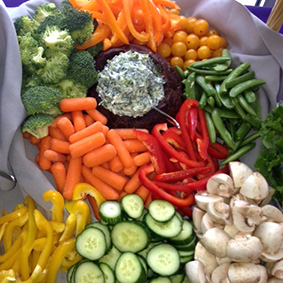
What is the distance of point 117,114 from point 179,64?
0.66 metres

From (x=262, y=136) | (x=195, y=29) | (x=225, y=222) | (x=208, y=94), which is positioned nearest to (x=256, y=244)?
(x=225, y=222)

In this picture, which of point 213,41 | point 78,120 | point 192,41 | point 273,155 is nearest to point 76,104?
point 78,120

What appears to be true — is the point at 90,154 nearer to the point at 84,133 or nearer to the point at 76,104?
the point at 84,133

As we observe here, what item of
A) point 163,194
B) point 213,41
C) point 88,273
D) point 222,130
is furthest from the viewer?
point 213,41

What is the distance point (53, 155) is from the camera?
100 inches

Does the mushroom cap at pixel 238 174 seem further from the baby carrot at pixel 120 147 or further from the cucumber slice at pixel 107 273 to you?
the cucumber slice at pixel 107 273

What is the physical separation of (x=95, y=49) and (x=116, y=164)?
0.84 m

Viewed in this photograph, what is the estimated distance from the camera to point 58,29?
263 centimetres

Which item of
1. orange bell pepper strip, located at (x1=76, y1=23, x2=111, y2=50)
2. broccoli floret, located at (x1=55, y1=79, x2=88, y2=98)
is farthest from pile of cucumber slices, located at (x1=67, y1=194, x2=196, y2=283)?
orange bell pepper strip, located at (x1=76, y1=23, x2=111, y2=50)

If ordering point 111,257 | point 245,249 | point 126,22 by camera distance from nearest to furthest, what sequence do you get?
1. point 245,249
2. point 111,257
3. point 126,22

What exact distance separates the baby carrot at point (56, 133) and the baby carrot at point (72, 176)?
165mm

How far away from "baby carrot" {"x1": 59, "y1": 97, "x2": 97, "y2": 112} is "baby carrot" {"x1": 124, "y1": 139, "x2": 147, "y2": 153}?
1.12 feet

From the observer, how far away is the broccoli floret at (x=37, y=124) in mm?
2445

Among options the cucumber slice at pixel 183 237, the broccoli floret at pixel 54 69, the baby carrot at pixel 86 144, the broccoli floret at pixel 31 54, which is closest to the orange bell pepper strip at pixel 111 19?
the broccoli floret at pixel 54 69
